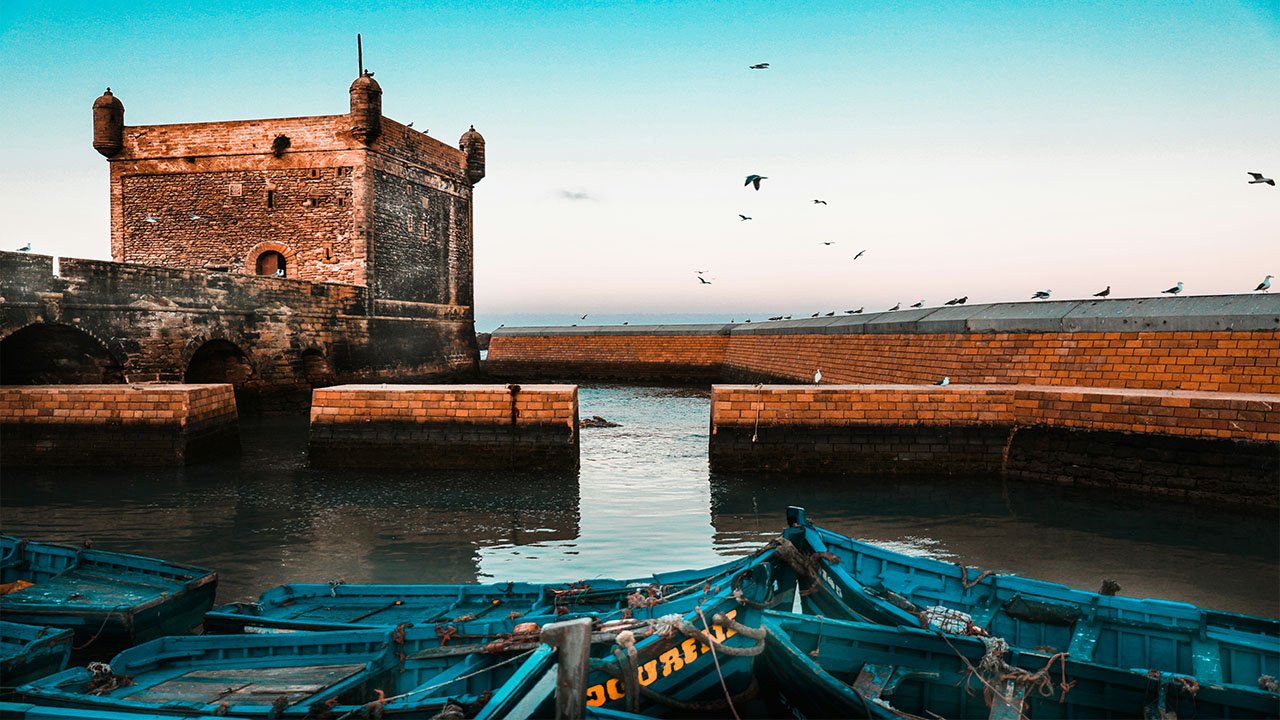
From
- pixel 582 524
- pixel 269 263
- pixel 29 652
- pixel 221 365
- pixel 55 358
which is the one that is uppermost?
pixel 269 263

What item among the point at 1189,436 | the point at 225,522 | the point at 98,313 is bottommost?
the point at 225,522

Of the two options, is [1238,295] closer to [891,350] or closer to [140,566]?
[891,350]

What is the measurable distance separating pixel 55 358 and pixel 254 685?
54.7 feet

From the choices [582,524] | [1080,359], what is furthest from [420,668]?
[1080,359]

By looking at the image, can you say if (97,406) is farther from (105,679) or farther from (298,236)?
(298,236)

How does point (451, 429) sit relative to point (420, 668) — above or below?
above

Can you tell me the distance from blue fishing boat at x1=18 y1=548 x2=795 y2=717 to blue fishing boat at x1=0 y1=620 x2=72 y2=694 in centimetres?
45

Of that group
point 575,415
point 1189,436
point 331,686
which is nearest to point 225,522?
point 575,415

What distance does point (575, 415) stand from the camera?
45.5 feet

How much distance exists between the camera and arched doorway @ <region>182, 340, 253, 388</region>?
21.8 meters

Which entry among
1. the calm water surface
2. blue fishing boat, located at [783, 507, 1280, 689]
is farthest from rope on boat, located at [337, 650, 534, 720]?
the calm water surface

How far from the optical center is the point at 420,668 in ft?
16.3

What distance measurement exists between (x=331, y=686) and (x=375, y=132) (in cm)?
2452

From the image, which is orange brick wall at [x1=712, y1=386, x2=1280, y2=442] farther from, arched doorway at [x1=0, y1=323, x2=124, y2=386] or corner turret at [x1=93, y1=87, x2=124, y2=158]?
corner turret at [x1=93, y1=87, x2=124, y2=158]
